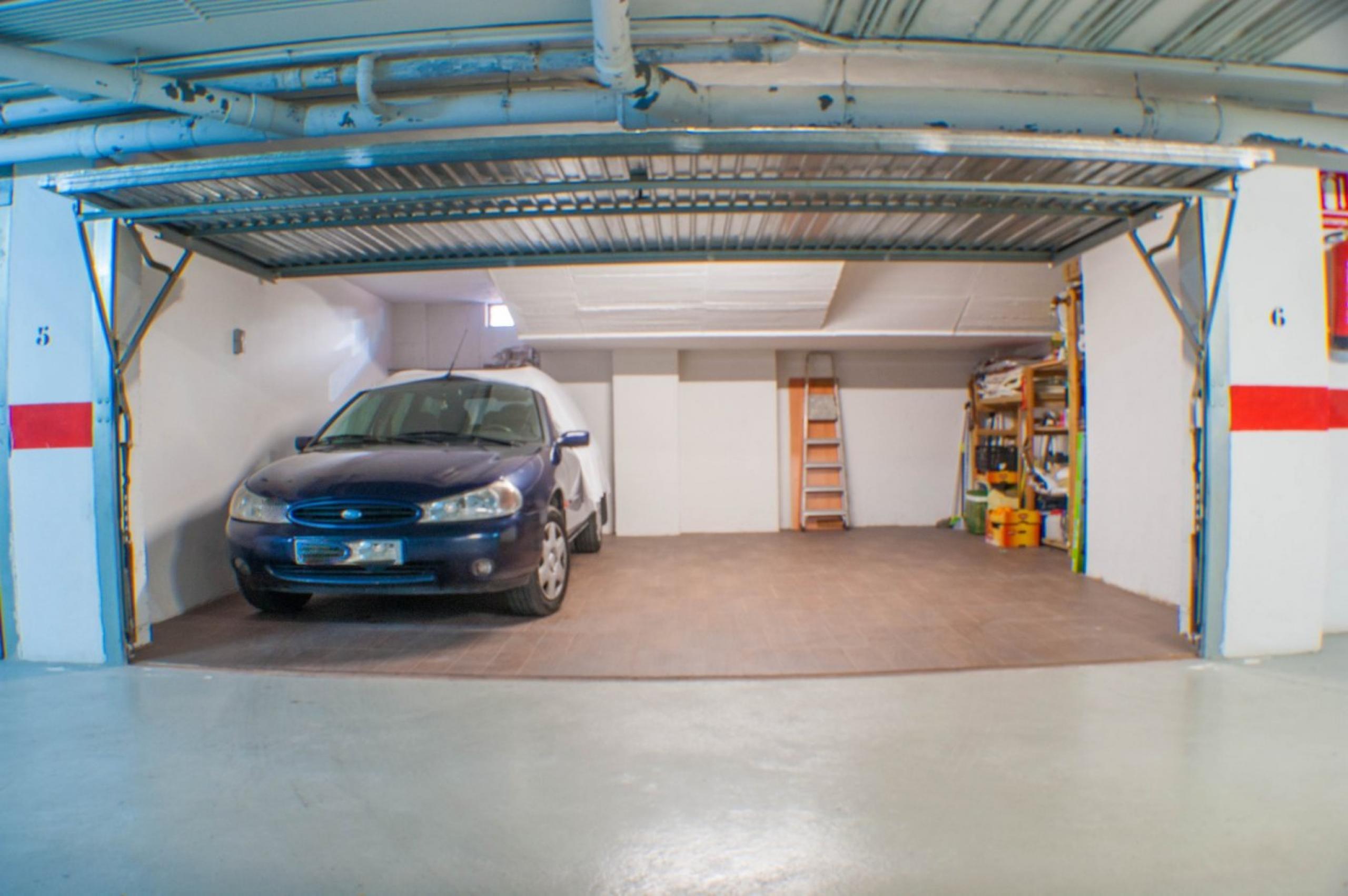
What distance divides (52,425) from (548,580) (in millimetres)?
2692

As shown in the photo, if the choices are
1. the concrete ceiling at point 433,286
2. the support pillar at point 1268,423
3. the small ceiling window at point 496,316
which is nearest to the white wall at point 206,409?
the concrete ceiling at point 433,286

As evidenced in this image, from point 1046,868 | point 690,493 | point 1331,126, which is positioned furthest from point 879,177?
point 690,493

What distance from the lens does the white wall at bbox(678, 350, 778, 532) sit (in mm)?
7348

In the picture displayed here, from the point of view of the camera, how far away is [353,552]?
3.25 m

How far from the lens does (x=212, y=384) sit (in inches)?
163

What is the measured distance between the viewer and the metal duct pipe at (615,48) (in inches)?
90.9

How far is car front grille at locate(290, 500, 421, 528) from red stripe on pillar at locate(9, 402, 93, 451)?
3.50 feet

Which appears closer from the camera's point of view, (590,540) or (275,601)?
(275,601)

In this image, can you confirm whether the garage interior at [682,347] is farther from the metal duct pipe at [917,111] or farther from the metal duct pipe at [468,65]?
the metal duct pipe at [468,65]

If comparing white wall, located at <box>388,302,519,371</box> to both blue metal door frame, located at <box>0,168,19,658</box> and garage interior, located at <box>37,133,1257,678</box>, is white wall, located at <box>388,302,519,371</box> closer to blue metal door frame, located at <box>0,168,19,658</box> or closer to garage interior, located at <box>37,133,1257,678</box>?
garage interior, located at <box>37,133,1257,678</box>

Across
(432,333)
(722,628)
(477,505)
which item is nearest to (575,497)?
(477,505)

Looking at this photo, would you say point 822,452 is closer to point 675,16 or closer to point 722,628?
point 722,628

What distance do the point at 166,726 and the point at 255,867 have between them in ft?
4.01

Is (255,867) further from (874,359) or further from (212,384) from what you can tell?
(874,359)
